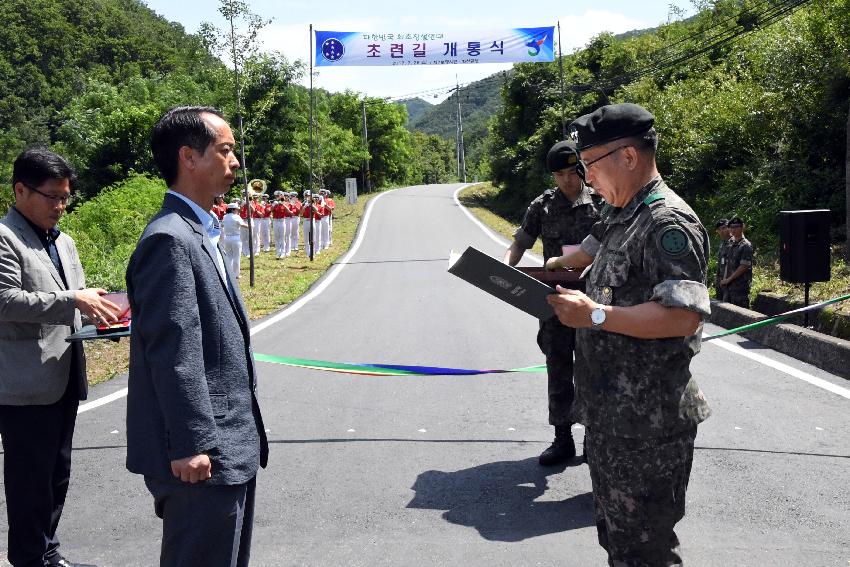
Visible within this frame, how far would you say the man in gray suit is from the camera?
3.57 meters

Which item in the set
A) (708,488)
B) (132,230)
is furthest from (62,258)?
(132,230)

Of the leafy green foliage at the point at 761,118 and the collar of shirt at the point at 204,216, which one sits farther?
the leafy green foliage at the point at 761,118

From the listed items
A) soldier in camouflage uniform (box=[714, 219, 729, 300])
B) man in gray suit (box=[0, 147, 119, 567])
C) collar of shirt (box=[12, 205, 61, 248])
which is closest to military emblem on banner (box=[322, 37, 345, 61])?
soldier in camouflage uniform (box=[714, 219, 729, 300])

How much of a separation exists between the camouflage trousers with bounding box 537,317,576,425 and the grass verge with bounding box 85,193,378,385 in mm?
5057

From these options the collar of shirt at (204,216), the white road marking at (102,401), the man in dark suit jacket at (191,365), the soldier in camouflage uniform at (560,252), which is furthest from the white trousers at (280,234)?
the man in dark suit jacket at (191,365)

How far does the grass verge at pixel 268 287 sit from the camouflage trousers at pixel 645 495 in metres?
6.62

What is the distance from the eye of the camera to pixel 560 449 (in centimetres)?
532

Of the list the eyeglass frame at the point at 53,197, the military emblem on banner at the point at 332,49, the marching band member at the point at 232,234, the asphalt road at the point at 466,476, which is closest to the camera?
the eyeglass frame at the point at 53,197

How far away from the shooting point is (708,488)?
4.80 metres

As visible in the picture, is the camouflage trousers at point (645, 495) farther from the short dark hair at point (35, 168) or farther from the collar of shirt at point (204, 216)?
the short dark hair at point (35, 168)

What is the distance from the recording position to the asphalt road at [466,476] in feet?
13.4

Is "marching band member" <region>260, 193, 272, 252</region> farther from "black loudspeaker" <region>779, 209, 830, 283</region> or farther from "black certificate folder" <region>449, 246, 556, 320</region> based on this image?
"black certificate folder" <region>449, 246, 556, 320</region>

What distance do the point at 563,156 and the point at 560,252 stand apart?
81cm

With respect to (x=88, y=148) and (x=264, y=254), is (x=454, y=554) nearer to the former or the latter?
(x=264, y=254)
